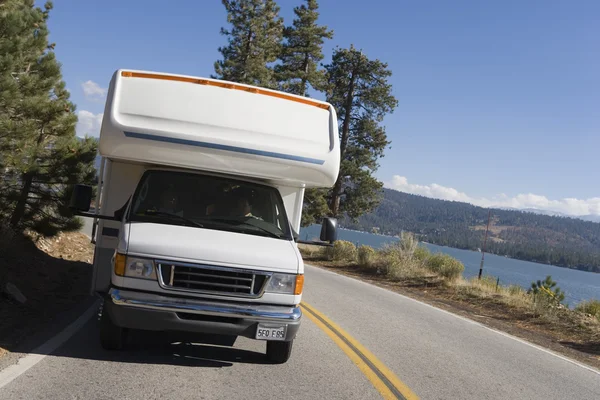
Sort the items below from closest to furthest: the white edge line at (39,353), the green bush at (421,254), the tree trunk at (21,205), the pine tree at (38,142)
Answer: the white edge line at (39,353) < the pine tree at (38,142) < the tree trunk at (21,205) < the green bush at (421,254)

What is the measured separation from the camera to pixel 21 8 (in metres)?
10.6

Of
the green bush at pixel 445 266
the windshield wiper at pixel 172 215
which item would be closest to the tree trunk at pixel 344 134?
the green bush at pixel 445 266

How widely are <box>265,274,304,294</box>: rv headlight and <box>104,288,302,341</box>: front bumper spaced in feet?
0.59

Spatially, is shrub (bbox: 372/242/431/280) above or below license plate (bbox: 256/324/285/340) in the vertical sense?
below

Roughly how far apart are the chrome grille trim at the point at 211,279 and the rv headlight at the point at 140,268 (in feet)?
0.22

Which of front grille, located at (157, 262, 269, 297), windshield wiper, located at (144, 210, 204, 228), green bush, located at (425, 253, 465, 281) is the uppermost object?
windshield wiper, located at (144, 210, 204, 228)

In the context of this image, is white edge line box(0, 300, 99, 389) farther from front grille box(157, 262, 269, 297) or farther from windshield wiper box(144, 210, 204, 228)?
windshield wiper box(144, 210, 204, 228)

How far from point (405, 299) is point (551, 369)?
6.08 meters

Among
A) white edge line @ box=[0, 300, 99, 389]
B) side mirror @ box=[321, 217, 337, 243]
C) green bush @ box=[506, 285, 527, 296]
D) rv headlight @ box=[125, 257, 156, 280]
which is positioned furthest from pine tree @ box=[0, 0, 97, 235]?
green bush @ box=[506, 285, 527, 296]

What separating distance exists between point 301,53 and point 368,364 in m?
34.3

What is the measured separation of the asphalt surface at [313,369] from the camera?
5.00 metres

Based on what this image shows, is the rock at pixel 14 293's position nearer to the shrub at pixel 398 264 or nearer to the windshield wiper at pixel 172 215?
the windshield wiper at pixel 172 215

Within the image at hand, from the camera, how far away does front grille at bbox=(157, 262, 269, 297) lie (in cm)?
539

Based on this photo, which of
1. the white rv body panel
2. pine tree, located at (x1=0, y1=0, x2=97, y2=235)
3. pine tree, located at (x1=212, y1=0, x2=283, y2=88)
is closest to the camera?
the white rv body panel
